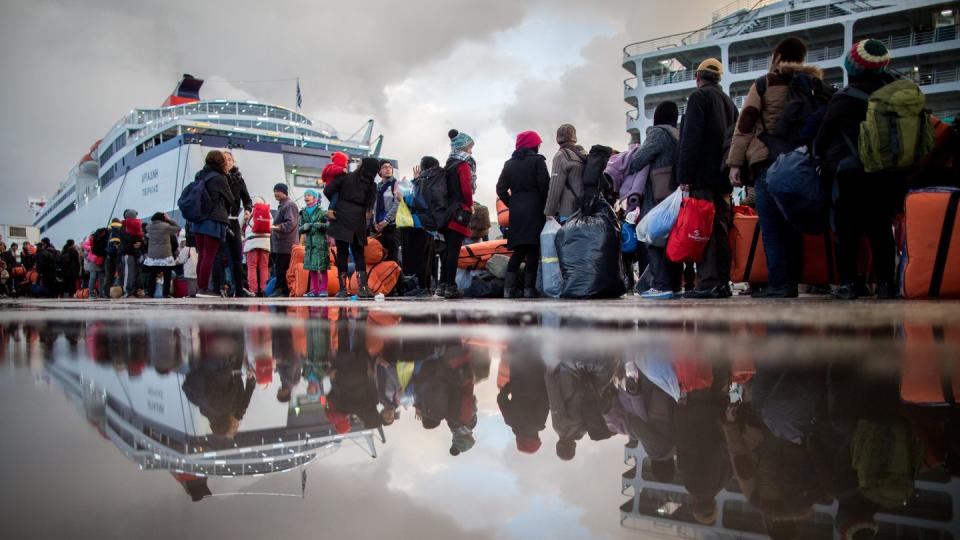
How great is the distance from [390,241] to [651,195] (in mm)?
3333

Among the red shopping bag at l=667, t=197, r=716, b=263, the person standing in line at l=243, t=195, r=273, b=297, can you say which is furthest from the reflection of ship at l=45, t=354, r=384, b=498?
the person standing in line at l=243, t=195, r=273, b=297

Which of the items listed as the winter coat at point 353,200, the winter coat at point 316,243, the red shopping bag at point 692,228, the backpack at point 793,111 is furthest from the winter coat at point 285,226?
the backpack at point 793,111

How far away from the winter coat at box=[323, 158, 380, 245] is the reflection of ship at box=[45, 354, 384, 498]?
5270 mm

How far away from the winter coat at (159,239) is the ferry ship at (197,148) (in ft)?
45.3

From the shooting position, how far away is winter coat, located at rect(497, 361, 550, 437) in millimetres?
779

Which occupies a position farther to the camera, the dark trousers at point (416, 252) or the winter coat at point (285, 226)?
the winter coat at point (285, 226)

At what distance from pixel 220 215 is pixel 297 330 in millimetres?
4950

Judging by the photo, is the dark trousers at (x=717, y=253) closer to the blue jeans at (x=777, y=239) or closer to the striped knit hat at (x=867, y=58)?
the blue jeans at (x=777, y=239)

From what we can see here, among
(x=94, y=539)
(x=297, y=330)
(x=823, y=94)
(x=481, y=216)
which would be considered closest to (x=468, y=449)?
(x=94, y=539)

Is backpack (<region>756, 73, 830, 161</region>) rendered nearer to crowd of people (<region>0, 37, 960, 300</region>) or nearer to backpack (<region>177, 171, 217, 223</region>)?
crowd of people (<region>0, 37, 960, 300</region>)

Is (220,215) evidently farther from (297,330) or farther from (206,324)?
(297,330)

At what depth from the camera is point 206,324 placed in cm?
271

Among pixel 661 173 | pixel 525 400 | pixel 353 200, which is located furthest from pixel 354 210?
pixel 525 400

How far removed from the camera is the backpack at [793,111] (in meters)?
3.99
